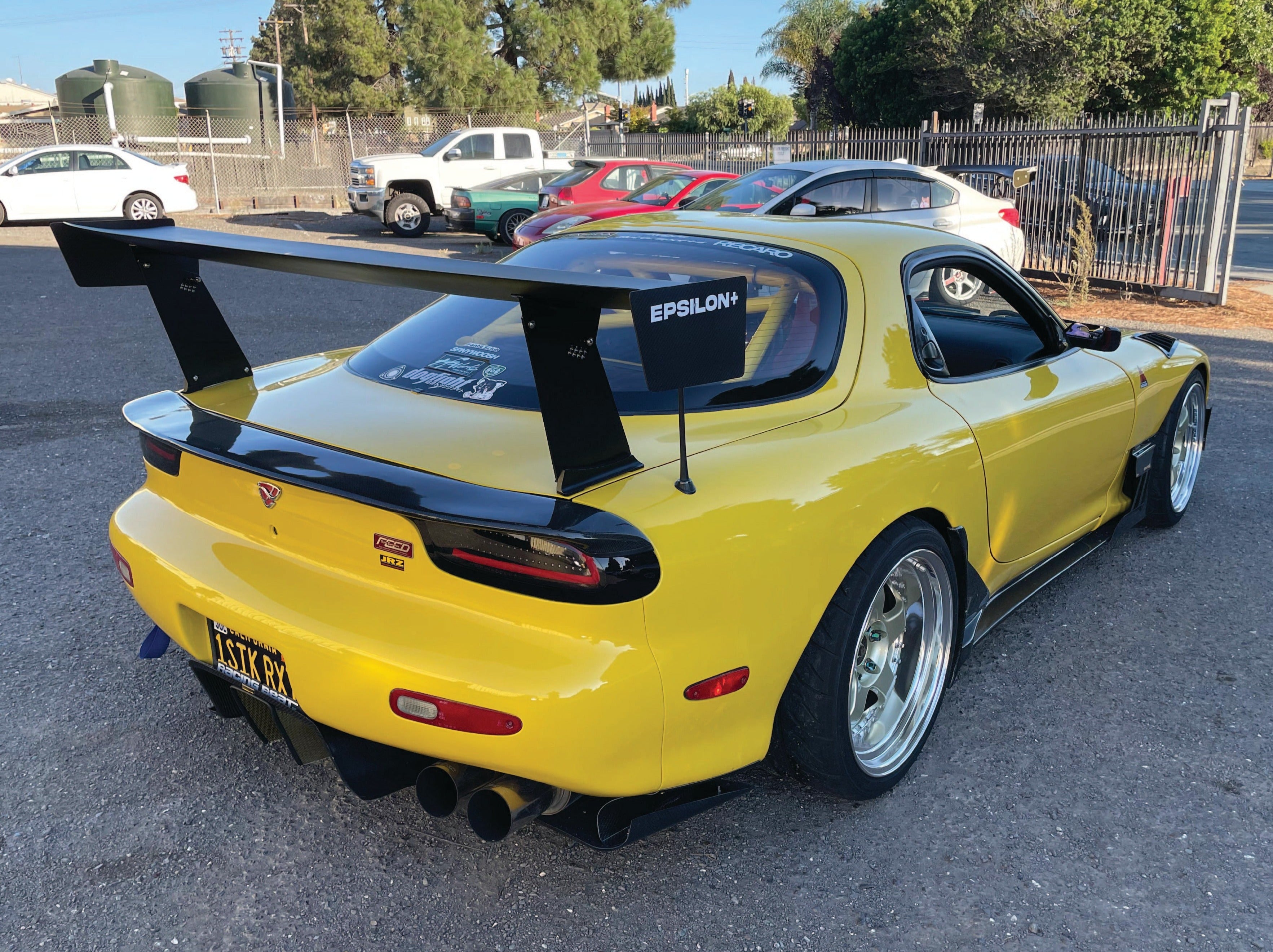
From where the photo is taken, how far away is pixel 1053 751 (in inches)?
119

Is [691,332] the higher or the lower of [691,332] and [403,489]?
the higher

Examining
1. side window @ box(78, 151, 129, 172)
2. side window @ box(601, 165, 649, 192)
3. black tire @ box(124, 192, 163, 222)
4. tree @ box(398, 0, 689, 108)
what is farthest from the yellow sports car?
tree @ box(398, 0, 689, 108)

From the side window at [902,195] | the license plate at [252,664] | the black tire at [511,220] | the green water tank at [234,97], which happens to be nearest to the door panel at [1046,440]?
the license plate at [252,664]

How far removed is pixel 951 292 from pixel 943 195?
24.1 feet

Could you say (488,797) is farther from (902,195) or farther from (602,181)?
(602,181)

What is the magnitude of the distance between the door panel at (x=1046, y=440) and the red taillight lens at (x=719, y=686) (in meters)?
1.17

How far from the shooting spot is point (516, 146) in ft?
67.1

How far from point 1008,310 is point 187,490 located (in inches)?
125

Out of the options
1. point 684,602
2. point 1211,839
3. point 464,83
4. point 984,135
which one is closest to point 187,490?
point 684,602

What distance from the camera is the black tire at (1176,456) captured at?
4402 mm

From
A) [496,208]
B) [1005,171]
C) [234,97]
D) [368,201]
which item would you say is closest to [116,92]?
[234,97]

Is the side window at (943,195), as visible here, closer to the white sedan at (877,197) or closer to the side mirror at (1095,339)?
the white sedan at (877,197)

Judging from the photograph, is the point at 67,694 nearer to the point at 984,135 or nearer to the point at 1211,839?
the point at 1211,839

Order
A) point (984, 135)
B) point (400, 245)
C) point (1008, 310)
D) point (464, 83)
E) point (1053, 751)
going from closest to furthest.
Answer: point (1053, 751) → point (1008, 310) → point (984, 135) → point (400, 245) → point (464, 83)
